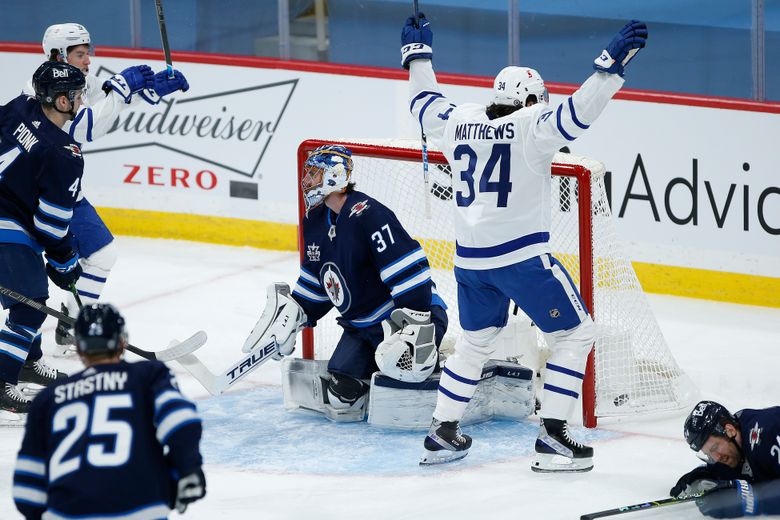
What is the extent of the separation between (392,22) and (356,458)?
2989 mm

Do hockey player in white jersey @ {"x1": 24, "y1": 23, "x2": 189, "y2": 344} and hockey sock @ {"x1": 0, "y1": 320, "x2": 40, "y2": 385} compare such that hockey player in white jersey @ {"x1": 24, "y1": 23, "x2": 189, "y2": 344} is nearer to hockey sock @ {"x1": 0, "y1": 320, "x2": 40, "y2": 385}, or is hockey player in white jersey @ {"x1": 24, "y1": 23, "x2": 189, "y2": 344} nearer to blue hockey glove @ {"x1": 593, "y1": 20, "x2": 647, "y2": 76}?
hockey sock @ {"x1": 0, "y1": 320, "x2": 40, "y2": 385}

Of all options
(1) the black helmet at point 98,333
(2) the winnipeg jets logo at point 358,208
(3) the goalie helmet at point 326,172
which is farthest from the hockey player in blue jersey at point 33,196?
(1) the black helmet at point 98,333

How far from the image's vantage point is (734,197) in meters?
5.93

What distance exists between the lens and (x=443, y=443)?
421 cm

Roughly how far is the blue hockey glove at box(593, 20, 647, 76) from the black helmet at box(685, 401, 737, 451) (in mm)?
947

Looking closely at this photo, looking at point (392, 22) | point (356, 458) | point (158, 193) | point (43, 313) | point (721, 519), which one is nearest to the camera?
point (721, 519)

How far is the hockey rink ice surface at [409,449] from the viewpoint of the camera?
393 cm

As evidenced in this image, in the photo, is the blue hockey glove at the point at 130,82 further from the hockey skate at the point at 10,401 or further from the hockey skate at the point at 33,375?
the hockey skate at the point at 10,401

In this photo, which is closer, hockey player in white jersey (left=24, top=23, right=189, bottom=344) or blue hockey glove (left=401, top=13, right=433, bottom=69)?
blue hockey glove (left=401, top=13, right=433, bottom=69)

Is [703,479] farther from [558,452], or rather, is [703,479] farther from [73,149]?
[73,149]

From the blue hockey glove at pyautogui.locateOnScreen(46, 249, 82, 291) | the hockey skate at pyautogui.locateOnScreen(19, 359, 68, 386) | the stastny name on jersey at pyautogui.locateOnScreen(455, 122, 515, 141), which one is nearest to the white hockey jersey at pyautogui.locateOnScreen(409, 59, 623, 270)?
the stastny name on jersey at pyautogui.locateOnScreen(455, 122, 515, 141)

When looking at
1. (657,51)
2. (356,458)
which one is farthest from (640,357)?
(657,51)

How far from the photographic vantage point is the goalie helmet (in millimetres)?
4461

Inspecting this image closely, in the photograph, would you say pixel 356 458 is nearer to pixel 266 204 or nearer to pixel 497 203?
pixel 497 203
